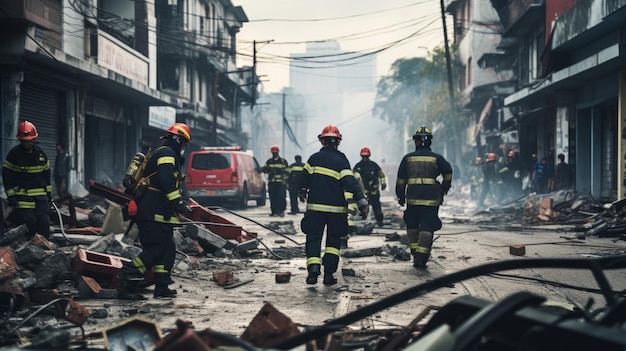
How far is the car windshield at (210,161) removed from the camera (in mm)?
21562

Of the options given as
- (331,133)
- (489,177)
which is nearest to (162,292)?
(331,133)

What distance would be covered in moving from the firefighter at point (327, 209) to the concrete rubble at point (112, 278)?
0.48 metres

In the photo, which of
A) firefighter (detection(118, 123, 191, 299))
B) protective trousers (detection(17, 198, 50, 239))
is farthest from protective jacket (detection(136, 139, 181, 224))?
protective trousers (detection(17, 198, 50, 239))

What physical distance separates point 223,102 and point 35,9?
101 feet

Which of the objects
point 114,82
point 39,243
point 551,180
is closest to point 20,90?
point 114,82

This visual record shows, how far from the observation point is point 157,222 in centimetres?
650

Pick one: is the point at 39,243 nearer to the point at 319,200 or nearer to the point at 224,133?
the point at 319,200

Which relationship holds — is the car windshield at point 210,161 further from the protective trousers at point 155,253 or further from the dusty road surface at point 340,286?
the protective trousers at point 155,253

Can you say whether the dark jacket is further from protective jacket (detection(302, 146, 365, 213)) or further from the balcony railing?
protective jacket (detection(302, 146, 365, 213))

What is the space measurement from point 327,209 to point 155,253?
1.96m

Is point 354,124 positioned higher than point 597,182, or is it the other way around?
point 354,124

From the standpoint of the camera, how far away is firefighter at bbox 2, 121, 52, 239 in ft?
28.8

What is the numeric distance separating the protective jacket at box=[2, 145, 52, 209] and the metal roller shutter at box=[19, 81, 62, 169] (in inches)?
311

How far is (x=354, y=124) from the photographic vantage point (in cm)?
13950
